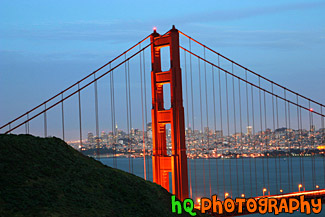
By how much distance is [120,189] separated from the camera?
31.9 meters

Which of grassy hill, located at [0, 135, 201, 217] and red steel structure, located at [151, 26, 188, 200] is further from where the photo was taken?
red steel structure, located at [151, 26, 188, 200]

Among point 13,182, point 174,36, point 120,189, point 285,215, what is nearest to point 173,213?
point 120,189

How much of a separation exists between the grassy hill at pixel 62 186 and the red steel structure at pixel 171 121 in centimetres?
412

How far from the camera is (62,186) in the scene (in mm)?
27844

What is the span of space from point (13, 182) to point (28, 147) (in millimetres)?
5922

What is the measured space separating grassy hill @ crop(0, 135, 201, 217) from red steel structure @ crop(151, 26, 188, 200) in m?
4.12

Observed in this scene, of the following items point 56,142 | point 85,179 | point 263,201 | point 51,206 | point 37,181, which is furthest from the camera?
point 263,201

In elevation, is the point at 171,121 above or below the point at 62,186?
above

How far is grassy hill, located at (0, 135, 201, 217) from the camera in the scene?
2448 cm

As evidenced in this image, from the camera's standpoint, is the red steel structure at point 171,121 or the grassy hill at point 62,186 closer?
the grassy hill at point 62,186

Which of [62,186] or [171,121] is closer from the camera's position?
[62,186]

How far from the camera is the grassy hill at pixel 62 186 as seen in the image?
24484 mm

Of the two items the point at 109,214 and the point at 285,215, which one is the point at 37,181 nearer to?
the point at 109,214

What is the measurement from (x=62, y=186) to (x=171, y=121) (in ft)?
44.5
